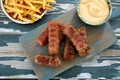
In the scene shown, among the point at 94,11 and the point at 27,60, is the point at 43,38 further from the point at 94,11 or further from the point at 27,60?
the point at 94,11

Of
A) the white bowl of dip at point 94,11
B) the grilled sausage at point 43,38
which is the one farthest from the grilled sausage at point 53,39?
the white bowl of dip at point 94,11

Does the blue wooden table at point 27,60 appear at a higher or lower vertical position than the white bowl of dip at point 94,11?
lower

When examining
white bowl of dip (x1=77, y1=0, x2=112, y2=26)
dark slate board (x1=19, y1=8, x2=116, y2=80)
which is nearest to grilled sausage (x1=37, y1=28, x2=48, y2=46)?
dark slate board (x1=19, y1=8, x2=116, y2=80)

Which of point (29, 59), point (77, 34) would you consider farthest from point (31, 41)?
point (77, 34)

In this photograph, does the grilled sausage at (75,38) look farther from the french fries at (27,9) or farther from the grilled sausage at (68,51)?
the french fries at (27,9)

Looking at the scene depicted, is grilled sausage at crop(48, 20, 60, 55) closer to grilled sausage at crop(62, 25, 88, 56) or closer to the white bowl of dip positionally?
grilled sausage at crop(62, 25, 88, 56)

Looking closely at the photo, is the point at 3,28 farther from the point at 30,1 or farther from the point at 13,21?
the point at 30,1
